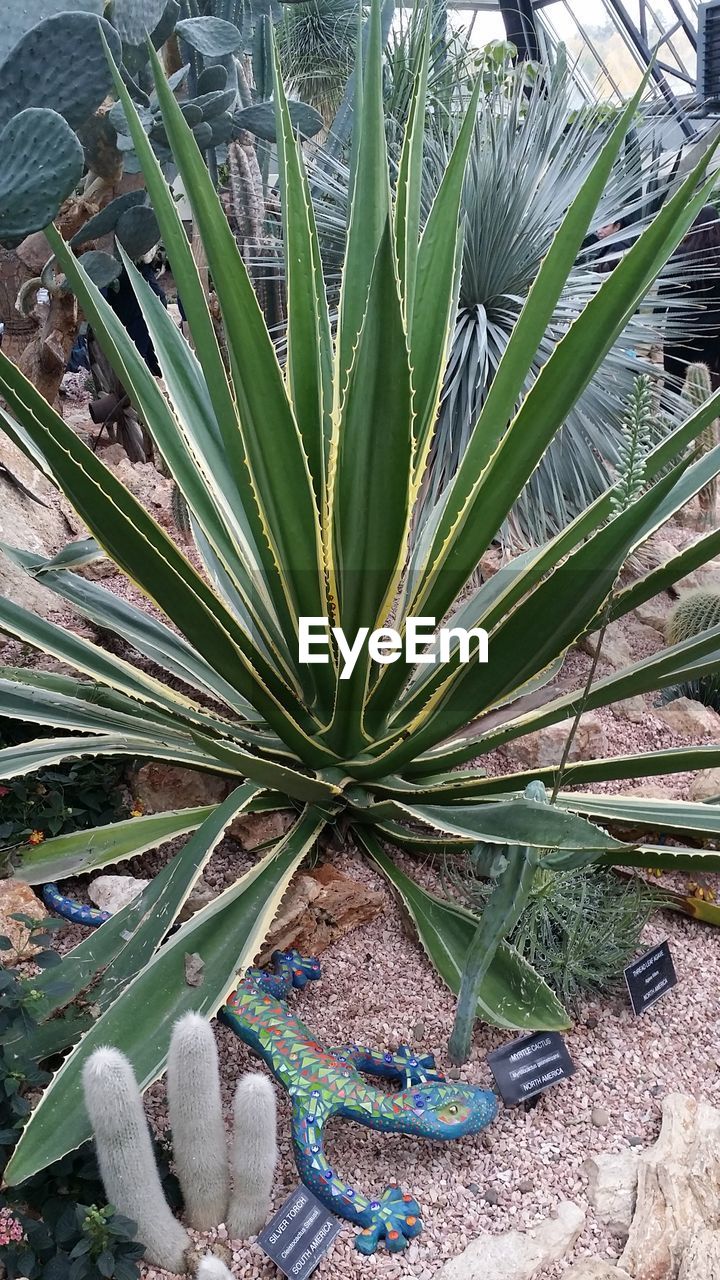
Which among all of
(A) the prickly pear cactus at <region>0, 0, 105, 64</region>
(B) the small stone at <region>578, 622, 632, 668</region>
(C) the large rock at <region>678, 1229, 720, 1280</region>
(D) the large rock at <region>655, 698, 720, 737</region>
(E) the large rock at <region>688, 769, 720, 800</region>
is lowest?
(D) the large rock at <region>655, 698, 720, 737</region>

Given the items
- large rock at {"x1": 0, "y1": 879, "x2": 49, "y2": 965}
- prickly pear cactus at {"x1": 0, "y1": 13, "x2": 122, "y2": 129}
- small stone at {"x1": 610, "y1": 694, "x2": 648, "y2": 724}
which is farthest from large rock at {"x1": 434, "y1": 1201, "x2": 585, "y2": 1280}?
prickly pear cactus at {"x1": 0, "y1": 13, "x2": 122, "y2": 129}

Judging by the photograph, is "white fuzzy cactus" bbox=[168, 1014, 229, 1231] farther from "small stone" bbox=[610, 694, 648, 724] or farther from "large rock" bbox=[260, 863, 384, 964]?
"small stone" bbox=[610, 694, 648, 724]

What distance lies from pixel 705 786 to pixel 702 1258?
1.02 m

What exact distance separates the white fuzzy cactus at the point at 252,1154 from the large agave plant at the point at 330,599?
17 cm

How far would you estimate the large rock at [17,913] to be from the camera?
135 cm

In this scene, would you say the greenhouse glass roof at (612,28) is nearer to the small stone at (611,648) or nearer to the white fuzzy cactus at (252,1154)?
the small stone at (611,648)

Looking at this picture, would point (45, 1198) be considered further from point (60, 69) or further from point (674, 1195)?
point (60, 69)

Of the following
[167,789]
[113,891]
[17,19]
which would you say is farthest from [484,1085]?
[17,19]

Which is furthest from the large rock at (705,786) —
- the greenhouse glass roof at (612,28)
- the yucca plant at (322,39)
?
the yucca plant at (322,39)

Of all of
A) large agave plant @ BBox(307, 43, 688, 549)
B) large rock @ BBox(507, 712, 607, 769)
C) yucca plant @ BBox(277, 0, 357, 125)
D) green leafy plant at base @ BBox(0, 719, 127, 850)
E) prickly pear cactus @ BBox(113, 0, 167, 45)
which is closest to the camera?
green leafy plant at base @ BBox(0, 719, 127, 850)

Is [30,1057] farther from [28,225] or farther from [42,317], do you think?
[42,317]

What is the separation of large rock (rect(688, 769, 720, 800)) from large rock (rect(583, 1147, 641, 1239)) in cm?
84

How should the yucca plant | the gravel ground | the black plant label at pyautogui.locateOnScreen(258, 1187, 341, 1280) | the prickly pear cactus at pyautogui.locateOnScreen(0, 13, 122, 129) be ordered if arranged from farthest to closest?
the yucca plant
the prickly pear cactus at pyautogui.locateOnScreen(0, 13, 122, 129)
the gravel ground
the black plant label at pyautogui.locateOnScreen(258, 1187, 341, 1280)

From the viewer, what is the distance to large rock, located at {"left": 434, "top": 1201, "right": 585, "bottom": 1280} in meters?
1.09
